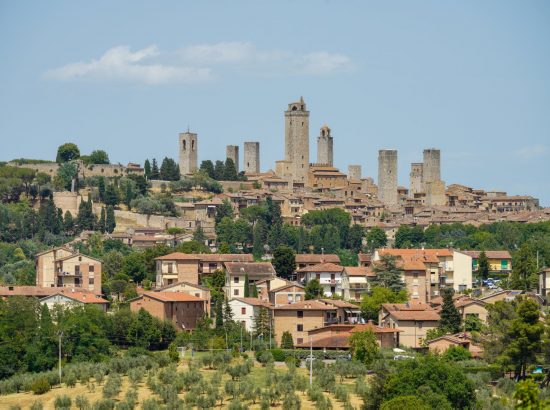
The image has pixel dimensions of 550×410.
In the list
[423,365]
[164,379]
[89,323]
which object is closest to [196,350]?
[89,323]

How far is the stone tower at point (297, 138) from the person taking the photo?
421ft

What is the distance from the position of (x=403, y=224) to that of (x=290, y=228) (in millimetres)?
11619

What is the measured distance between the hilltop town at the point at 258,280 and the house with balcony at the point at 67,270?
9cm

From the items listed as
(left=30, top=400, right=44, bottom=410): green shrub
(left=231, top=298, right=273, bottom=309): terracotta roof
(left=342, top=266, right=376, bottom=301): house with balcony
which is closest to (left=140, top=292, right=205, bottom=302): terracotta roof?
(left=231, top=298, right=273, bottom=309): terracotta roof

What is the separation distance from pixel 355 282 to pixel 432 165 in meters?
63.9

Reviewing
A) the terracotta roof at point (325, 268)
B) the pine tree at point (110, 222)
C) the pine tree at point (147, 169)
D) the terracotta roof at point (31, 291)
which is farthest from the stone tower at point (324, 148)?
the terracotta roof at point (31, 291)

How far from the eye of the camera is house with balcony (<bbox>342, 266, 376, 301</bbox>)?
72.4 meters

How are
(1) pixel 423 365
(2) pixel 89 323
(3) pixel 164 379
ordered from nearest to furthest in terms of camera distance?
(1) pixel 423 365 → (3) pixel 164 379 → (2) pixel 89 323

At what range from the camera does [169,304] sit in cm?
6412

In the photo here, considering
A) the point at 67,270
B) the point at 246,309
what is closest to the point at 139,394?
the point at 246,309

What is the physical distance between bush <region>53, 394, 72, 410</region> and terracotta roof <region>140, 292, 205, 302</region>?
1498 cm

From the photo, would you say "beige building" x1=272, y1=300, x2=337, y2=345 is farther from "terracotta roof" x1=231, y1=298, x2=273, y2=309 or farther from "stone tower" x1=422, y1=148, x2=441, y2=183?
"stone tower" x1=422, y1=148, x2=441, y2=183

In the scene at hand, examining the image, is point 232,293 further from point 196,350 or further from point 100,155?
point 100,155

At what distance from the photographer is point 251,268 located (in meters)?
73.1
